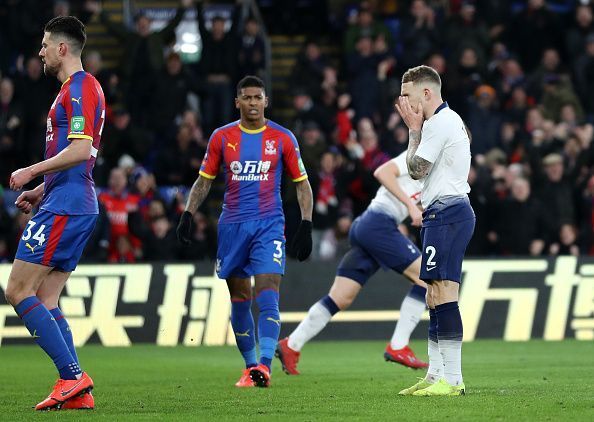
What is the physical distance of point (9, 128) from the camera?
19797mm

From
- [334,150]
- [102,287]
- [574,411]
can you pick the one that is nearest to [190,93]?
[334,150]

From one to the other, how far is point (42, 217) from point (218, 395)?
2.09 metres

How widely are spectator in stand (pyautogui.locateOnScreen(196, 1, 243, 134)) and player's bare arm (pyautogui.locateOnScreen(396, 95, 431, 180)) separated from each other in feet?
38.5

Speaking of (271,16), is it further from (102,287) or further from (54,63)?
(54,63)

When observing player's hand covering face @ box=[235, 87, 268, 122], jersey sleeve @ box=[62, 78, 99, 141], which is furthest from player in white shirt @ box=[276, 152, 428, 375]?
jersey sleeve @ box=[62, 78, 99, 141]

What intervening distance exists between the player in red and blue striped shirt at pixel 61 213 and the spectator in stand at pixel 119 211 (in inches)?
356

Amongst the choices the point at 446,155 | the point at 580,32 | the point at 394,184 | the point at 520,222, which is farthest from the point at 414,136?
the point at 580,32

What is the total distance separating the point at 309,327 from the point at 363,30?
10.2 m

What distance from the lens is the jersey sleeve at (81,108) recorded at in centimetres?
889

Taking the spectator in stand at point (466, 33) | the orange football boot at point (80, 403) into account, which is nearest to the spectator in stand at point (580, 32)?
the spectator in stand at point (466, 33)

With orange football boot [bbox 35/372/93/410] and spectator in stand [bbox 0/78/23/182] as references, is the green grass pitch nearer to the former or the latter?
orange football boot [bbox 35/372/93/410]

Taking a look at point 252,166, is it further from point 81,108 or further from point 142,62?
point 142,62

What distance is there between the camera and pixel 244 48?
21.4 metres

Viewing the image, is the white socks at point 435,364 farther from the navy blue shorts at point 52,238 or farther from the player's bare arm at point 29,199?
the player's bare arm at point 29,199
